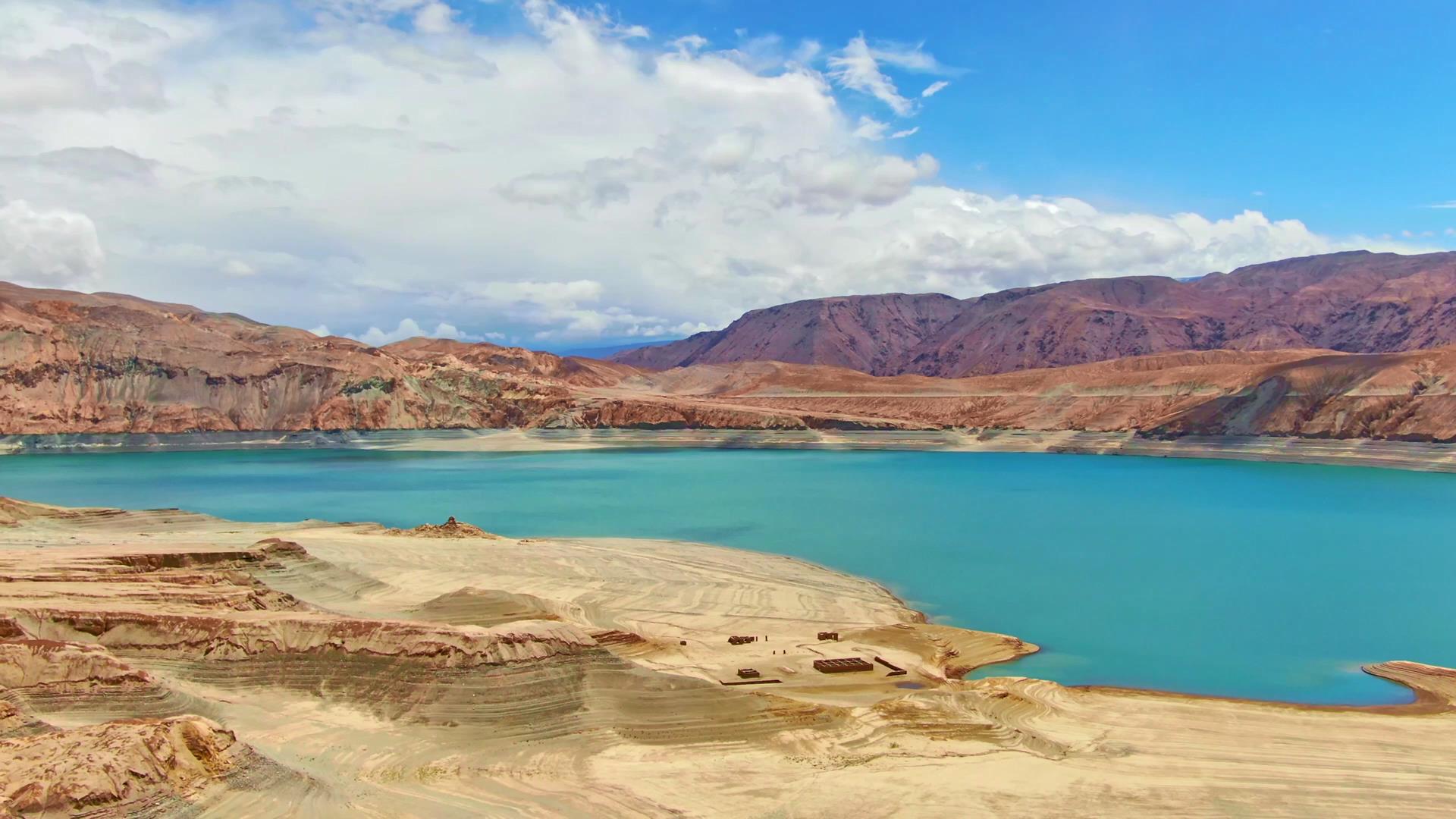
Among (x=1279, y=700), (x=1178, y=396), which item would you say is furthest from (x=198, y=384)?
(x=1279, y=700)

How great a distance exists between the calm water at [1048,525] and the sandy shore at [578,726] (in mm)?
3073

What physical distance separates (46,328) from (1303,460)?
4922 inches

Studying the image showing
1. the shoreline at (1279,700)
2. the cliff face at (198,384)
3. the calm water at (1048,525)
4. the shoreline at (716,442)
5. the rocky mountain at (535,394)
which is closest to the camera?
the shoreline at (1279,700)

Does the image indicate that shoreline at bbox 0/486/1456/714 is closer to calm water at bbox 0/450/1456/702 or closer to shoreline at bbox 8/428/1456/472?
calm water at bbox 0/450/1456/702

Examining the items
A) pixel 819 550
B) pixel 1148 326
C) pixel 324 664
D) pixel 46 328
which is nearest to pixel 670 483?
pixel 819 550

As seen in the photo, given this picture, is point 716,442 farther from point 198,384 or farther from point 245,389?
point 198,384

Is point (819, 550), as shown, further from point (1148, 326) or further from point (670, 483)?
point (1148, 326)

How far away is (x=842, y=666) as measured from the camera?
2192 cm

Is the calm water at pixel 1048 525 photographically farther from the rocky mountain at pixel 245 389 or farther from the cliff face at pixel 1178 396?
the rocky mountain at pixel 245 389

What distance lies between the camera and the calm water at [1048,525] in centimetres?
2570

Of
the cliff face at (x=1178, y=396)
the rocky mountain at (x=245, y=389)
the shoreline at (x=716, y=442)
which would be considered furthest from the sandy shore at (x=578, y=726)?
the rocky mountain at (x=245, y=389)

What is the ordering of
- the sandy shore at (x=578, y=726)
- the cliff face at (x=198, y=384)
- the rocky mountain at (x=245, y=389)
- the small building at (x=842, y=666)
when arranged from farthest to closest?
1. the rocky mountain at (x=245, y=389)
2. the cliff face at (x=198, y=384)
3. the small building at (x=842, y=666)
4. the sandy shore at (x=578, y=726)

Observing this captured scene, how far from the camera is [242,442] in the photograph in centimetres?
10162

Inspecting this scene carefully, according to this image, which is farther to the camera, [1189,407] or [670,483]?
[1189,407]
